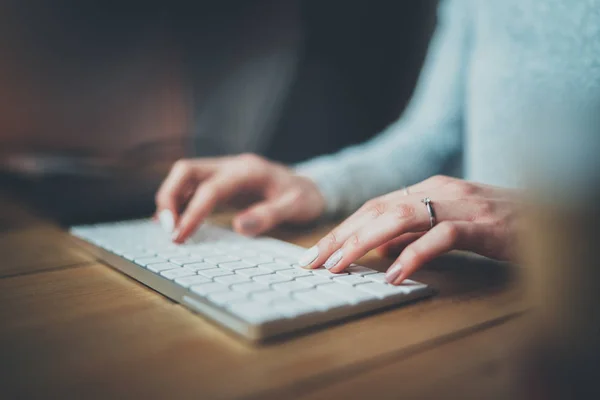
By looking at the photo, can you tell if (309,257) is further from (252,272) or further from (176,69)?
(176,69)

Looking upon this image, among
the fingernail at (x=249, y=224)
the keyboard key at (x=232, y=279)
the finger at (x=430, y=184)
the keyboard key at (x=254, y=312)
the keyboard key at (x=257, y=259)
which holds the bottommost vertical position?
the fingernail at (x=249, y=224)

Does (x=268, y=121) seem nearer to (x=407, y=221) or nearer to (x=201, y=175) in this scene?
(x=201, y=175)

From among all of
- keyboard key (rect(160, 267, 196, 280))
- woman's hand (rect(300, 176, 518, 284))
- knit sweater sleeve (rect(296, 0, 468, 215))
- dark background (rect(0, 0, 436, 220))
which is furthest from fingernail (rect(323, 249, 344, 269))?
dark background (rect(0, 0, 436, 220))

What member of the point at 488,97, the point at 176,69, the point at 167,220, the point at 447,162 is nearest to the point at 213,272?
the point at 167,220

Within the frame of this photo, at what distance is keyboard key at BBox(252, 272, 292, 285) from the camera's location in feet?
1.16

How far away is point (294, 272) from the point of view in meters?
0.38

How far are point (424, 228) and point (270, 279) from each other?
149 millimetres

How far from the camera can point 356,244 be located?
402 millimetres

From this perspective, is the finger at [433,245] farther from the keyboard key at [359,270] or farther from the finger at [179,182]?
the finger at [179,182]

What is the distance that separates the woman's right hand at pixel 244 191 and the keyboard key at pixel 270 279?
22 cm

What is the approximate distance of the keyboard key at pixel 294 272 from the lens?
375 mm

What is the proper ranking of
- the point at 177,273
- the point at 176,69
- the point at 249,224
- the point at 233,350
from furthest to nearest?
the point at 176,69
the point at 249,224
the point at 177,273
the point at 233,350

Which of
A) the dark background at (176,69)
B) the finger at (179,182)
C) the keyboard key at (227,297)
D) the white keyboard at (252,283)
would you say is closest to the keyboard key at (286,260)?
the white keyboard at (252,283)

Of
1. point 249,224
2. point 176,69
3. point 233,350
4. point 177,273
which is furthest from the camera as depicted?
point 176,69
